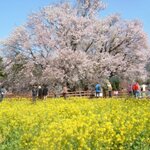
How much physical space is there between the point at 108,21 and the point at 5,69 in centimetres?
1145

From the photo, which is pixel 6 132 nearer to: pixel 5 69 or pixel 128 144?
pixel 128 144

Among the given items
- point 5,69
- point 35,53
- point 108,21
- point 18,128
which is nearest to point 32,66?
point 35,53

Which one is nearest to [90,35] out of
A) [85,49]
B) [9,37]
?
[85,49]

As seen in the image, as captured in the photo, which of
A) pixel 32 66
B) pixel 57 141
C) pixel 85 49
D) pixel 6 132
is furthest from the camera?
pixel 85 49

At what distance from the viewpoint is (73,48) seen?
4188 cm

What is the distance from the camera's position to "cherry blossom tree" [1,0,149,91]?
3953cm

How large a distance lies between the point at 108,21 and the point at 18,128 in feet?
118

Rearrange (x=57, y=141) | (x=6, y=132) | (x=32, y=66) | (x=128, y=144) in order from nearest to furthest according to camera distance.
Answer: (x=57, y=141)
(x=128, y=144)
(x=6, y=132)
(x=32, y=66)

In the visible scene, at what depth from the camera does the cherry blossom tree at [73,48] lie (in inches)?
1556

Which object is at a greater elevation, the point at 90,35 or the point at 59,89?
the point at 90,35

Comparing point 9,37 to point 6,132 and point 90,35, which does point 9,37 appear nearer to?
point 90,35

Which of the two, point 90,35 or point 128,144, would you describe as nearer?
point 128,144

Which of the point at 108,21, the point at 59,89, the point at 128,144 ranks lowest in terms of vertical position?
the point at 128,144

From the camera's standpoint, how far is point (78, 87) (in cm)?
4206
